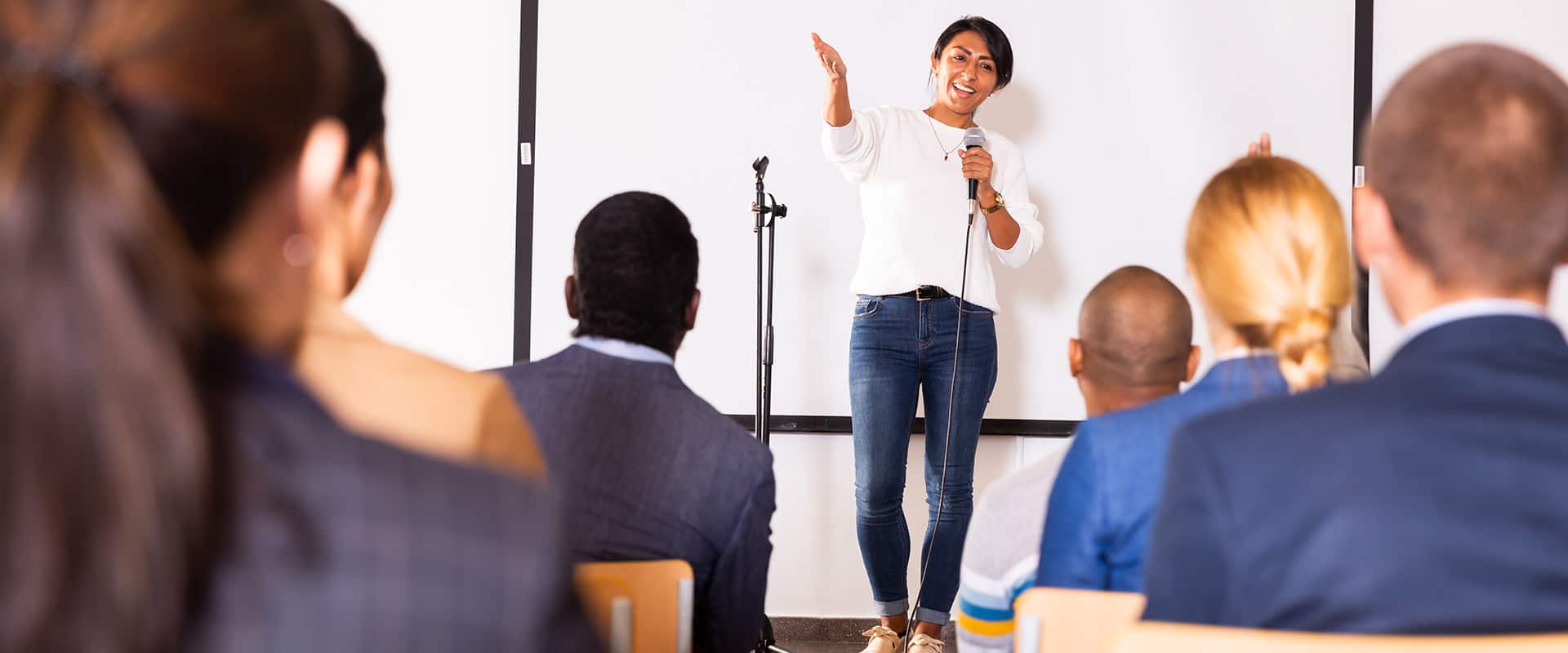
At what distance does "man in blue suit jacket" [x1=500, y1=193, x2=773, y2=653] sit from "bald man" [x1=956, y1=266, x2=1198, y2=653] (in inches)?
12.4

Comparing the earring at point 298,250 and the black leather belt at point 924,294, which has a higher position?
the earring at point 298,250

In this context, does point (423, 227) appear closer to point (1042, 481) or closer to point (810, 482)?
point (810, 482)

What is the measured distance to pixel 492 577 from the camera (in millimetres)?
610

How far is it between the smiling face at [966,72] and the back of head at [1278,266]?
80.9 inches

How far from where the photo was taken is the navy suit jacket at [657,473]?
5.54 ft

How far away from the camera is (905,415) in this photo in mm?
3400

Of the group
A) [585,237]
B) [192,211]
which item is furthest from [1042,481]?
[192,211]

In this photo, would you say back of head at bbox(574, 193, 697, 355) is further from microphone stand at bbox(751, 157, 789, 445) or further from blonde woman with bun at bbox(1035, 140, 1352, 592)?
microphone stand at bbox(751, 157, 789, 445)

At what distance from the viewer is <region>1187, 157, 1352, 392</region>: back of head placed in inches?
56.6

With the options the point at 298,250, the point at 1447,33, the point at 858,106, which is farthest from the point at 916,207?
the point at 298,250

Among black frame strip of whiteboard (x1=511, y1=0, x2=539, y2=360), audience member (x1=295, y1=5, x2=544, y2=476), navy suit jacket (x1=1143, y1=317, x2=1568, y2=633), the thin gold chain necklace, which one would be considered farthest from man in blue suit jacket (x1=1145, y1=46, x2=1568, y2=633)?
black frame strip of whiteboard (x1=511, y1=0, x2=539, y2=360)

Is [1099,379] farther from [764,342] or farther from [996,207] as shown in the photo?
[764,342]

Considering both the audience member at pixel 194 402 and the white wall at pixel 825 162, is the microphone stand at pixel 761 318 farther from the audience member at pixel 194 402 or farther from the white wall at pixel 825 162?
the audience member at pixel 194 402

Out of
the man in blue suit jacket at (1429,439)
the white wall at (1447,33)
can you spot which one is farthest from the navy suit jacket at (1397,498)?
the white wall at (1447,33)
